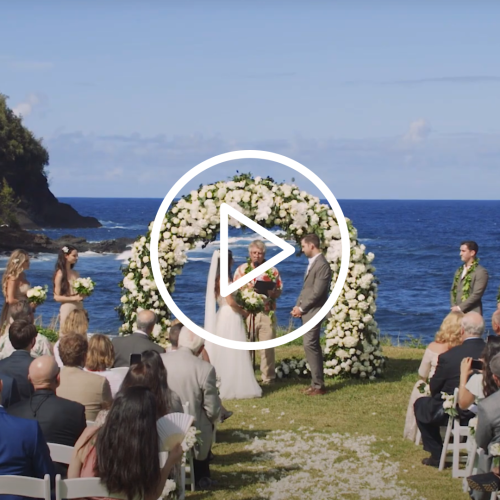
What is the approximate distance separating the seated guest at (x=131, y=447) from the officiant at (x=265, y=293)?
715 centimetres

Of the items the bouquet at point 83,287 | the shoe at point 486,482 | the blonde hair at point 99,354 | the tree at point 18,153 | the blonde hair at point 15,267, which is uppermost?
the tree at point 18,153

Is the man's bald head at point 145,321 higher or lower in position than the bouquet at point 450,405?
higher

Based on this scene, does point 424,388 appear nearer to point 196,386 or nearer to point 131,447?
point 196,386

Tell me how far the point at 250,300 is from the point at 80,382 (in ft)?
17.5

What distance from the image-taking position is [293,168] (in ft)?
37.5

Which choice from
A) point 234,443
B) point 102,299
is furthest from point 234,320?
point 102,299

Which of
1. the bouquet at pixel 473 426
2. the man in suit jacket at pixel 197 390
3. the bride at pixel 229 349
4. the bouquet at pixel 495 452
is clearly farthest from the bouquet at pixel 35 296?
the bouquet at pixel 495 452

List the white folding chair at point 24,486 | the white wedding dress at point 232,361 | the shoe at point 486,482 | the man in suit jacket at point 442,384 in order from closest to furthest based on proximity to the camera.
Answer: the white folding chair at point 24,486 < the shoe at point 486,482 < the man in suit jacket at point 442,384 < the white wedding dress at point 232,361

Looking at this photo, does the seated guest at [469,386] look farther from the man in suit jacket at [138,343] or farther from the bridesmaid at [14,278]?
the bridesmaid at [14,278]

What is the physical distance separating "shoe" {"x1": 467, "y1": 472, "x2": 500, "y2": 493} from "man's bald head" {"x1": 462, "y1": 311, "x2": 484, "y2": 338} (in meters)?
2.14

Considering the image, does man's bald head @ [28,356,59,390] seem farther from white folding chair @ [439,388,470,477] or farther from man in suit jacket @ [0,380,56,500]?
white folding chair @ [439,388,470,477]

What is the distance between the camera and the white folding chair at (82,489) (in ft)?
17.0

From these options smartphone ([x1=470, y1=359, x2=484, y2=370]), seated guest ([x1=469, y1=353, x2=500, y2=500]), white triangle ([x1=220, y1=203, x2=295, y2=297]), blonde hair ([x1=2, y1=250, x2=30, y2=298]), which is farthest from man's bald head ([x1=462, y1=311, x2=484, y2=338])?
blonde hair ([x1=2, y1=250, x2=30, y2=298])

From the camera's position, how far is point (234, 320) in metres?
12.2
